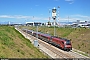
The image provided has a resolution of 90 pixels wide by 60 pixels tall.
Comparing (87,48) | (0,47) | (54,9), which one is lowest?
(87,48)

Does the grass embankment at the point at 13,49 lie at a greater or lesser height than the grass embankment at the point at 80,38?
greater

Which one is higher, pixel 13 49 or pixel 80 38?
pixel 13 49

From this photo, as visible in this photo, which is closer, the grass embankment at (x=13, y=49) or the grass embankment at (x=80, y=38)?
the grass embankment at (x=13, y=49)

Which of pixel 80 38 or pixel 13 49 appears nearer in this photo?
pixel 13 49

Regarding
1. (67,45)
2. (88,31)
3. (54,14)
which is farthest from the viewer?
(54,14)

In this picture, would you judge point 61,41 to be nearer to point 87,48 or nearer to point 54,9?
point 87,48

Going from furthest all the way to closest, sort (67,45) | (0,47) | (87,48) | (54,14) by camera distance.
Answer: (54,14) < (87,48) < (67,45) < (0,47)

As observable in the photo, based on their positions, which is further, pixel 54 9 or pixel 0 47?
Result: pixel 54 9

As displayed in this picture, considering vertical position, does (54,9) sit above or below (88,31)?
above

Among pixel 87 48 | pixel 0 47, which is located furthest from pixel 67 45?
pixel 0 47

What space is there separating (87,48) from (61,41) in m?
11.6

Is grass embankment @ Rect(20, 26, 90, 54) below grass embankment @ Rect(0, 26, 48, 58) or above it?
below

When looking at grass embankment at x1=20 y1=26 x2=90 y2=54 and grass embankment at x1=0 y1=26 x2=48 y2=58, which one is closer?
grass embankment at x1=0 y1=26 x2=48 y2=58

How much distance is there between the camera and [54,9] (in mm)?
116062
